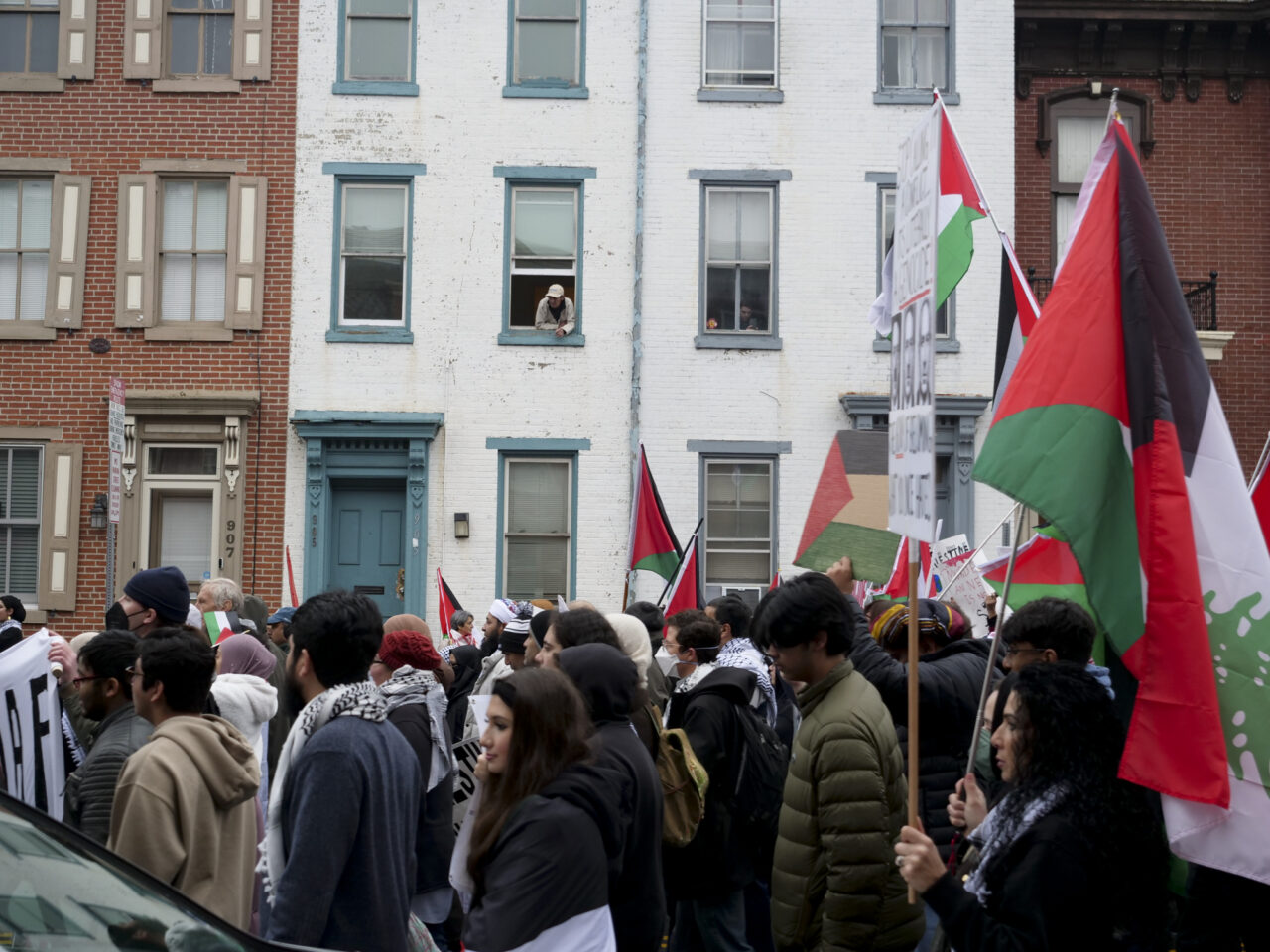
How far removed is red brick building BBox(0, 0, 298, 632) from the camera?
17422 millimetres

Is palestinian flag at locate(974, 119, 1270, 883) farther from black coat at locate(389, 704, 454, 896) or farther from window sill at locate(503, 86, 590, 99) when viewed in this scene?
window sill at locate(503, 86, 590, 99)

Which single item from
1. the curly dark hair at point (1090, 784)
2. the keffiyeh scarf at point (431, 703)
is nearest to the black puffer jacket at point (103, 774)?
the keffiyeh scarf at point (431, 703)

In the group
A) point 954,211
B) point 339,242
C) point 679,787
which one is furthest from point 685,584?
point 339,242

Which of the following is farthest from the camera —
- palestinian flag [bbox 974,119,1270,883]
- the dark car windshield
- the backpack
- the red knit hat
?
the red knit hat

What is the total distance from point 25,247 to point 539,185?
21.2 feet

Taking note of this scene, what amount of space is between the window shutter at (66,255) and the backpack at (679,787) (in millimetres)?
14247

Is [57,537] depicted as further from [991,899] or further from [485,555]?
[991,899]

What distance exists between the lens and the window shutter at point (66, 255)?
1764 centimetres

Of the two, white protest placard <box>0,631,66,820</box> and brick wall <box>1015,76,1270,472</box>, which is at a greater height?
brick wall <box>1015,76,1270,472</box>

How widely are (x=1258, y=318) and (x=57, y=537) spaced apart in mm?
15446

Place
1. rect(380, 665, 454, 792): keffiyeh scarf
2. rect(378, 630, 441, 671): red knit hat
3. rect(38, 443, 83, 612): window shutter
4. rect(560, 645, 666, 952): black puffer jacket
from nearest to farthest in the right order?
rect(560, 645, 666, 952): black puffer jacket < rect(380, 665, 454, 792): keffiyeh scarf < rect(378, 630, 441, 671): red knit hat < rect(38, 443, 83, 612): window shutter

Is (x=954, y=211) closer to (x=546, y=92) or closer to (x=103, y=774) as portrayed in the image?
(x=103, y=774)

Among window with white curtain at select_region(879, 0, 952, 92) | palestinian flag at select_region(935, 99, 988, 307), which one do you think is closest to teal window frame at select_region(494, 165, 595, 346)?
window with white curtain at select_region(879, 0, 952, 92)

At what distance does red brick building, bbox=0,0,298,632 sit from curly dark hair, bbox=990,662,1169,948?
48.7 feet
